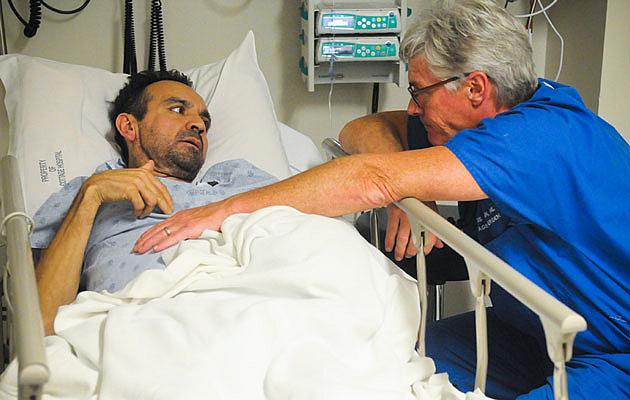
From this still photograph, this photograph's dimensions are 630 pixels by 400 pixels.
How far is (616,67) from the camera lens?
8.48 ft

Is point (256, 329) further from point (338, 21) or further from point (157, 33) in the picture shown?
point (157, 33)

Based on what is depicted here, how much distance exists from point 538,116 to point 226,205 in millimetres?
657

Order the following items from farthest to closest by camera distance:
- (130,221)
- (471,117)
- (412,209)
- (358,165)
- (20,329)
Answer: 1. (130,221)
2. (471,117)
3. (358,165)
4. (412,209)
5. (20,329)

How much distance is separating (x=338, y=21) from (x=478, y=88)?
999mm

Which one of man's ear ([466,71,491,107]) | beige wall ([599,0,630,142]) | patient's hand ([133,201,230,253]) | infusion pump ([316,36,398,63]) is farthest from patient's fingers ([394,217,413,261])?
beige wall ([599,0,630,142])

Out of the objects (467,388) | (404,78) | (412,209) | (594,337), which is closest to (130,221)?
(412,209)

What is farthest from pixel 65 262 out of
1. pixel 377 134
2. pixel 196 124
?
pixel 377 134

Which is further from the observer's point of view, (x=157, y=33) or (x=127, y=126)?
(x=157, y=33)

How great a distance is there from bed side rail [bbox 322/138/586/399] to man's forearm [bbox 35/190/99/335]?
0.72 metres

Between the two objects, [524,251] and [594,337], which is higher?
[524,251]

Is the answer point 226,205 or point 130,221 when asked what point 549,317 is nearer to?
point 226,205

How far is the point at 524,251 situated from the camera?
1.58 meters

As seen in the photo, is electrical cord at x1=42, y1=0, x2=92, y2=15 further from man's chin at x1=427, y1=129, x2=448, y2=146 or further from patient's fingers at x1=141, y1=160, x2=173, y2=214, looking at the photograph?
man's chin at x1=427, y1=129, x2=448, y2=146

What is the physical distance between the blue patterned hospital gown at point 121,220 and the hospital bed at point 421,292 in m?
0.27
